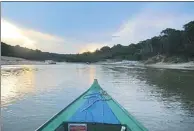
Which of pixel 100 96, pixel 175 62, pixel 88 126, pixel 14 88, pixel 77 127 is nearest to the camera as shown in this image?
pixel 77 127

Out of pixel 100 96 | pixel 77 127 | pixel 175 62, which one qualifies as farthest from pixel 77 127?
pixel 175 62

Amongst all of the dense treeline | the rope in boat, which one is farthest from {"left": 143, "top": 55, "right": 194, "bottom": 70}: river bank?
the rope in boat

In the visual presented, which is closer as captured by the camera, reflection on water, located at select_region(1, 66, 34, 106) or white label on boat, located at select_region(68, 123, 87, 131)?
white label on boat, located at select_region(68, 123, 87, 131)

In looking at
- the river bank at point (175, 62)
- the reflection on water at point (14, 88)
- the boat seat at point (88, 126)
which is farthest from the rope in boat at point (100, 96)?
the river bank at point (175, 62)

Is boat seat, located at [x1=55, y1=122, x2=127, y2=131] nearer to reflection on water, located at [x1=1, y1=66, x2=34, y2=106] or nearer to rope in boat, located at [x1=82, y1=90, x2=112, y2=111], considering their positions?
rope in boat, located at [x1=82, y1=90, x2=112, y2=111]

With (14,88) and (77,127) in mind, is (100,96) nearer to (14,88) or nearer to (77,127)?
(77,127)

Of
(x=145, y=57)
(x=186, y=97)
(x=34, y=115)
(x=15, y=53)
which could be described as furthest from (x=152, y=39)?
(x=34, y=115)

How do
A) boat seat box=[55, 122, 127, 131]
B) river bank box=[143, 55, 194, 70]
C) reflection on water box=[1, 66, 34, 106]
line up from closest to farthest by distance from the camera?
boat seat box=[55, 122, 127, 131] → reflection on water box=[1, 66, 34, 106] → river bank box=[143, 55, 194, 70]

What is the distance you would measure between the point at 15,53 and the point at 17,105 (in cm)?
12504

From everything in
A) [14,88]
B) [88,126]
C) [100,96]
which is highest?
[100,96]

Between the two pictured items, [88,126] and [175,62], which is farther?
[175,62]

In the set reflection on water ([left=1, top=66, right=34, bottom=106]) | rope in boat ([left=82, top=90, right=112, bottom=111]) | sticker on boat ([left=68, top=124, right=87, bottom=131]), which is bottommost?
reflection on water ([left=1, top=66, right=34, bottom=106])

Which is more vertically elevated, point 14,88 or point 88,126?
point 88,126

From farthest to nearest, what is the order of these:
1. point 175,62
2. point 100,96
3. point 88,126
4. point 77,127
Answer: point 175,62 < point 100,96 < point 88,126 < point 77,127
